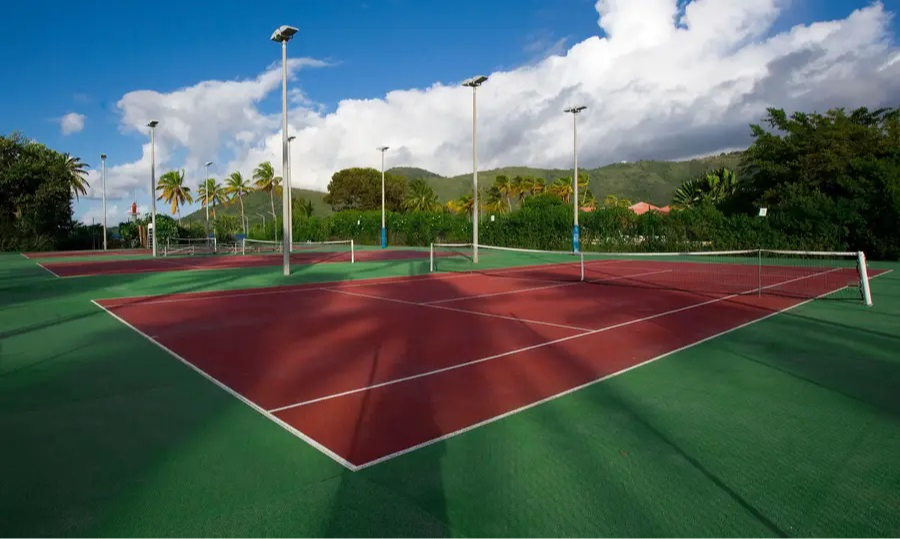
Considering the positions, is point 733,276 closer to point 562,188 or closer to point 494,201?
point 562,188

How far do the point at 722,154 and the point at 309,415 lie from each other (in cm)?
13878

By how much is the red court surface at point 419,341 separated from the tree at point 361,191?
250 feet

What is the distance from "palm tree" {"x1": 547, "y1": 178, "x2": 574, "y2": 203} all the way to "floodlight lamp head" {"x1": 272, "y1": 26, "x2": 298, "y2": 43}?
7482 centimetres

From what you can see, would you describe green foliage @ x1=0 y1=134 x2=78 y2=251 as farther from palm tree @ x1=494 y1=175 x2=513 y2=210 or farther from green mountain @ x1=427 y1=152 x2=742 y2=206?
green mountain @ x1=427 y1=152 x2=742 y2=206

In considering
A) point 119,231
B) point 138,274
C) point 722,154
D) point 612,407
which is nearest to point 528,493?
point 612,407

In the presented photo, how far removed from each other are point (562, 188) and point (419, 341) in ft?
286

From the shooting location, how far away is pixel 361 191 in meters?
92.2

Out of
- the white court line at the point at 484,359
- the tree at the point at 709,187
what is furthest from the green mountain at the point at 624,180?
the white court line at the point at 484,359

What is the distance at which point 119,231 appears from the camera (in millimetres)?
57000

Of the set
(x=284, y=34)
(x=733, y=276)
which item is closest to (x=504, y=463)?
(x=733, y=276)

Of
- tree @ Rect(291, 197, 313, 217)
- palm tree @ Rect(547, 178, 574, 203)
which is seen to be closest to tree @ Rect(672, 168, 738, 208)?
palm tree @ Rect(547, 178, 574, 203)

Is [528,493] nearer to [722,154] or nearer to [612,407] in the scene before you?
[612,407]

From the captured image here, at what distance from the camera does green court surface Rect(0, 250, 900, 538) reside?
3.34 meters

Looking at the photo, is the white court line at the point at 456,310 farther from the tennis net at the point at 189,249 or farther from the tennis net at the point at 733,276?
the tennis net at the point at 189,249
